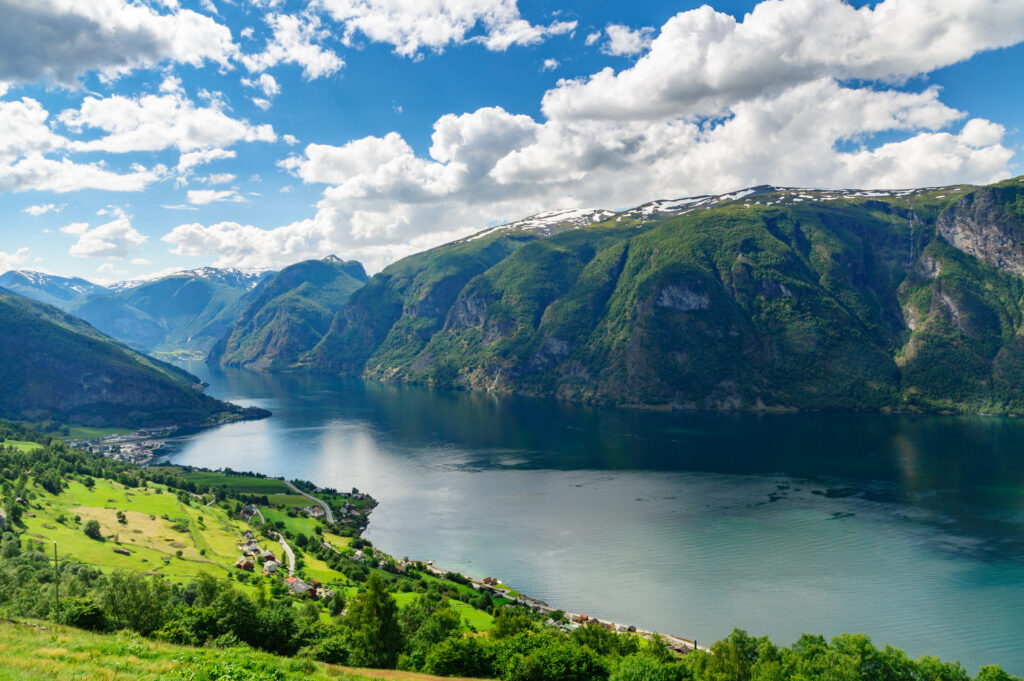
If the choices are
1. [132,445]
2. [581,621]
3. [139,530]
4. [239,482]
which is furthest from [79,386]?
[581,621]

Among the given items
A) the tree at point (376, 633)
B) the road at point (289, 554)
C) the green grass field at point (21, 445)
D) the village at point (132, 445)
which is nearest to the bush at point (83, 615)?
the tree at point (376, 633)

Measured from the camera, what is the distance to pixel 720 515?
8469cm

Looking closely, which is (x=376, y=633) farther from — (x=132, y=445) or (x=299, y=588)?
(x=132, y=445)

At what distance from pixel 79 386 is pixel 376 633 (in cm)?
19309

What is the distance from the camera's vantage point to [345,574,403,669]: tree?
35.3 meters

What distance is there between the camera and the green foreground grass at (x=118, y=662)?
1722 cm

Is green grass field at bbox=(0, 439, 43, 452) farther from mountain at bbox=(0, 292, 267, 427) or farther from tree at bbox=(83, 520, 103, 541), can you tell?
mountain at bbox=(0, 292, 267, 427)

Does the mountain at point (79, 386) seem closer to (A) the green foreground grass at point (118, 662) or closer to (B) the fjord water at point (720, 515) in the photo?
(B) the fjord water at point (720, 515)

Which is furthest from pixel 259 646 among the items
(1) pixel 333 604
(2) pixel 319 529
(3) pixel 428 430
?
(3) pixel 428 430

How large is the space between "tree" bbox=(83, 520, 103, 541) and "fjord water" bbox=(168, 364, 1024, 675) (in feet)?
104

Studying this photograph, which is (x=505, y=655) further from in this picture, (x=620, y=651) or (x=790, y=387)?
(x=790, y=387)

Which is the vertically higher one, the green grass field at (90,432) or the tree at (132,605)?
the tree at (132,605)

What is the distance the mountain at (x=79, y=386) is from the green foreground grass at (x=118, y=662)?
178m

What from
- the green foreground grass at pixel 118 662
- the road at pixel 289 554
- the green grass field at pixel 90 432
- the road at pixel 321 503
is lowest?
the road at pixel 321 503
